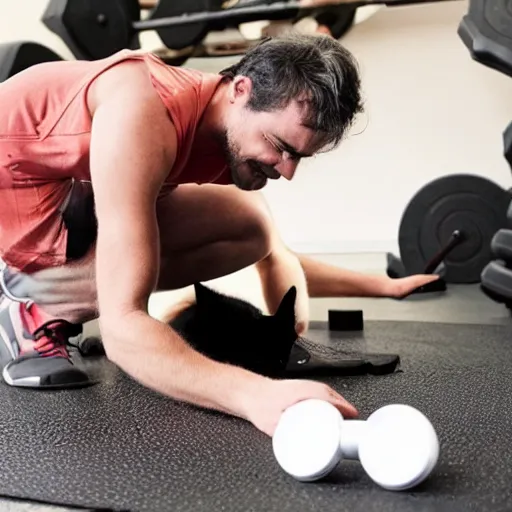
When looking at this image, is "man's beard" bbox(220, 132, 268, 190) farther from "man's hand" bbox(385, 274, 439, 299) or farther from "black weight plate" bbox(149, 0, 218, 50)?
"black weight plate" bbox(149, 0, 218, 50)

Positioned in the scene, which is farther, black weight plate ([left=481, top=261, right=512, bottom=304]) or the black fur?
black weight plate ([left=481, top=261, right=512, bottom=304])

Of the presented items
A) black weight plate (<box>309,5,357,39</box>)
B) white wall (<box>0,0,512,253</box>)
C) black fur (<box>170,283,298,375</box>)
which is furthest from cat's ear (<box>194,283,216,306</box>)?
white wall (<box>0,0,512,253</box>)

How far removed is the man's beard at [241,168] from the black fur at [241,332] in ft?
0.66

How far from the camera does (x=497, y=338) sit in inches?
66.9

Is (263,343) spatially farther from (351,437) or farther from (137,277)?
(351,437)

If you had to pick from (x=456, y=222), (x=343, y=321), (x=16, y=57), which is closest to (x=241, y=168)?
(x=343, y=321)

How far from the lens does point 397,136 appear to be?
122 inches

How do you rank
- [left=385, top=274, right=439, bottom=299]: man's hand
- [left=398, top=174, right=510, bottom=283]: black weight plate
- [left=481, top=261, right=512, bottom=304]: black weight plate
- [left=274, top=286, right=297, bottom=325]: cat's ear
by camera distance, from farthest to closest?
[left=398, top=174, right=510, bottom=283]: black weight plate
[left=481, top=261, right=512, bottom=304]: black weight plate
[left=385, top=274, right=439, bottom=299]: man's hand
[left=274, top=286, right=297, bottom=325]: cat's ear

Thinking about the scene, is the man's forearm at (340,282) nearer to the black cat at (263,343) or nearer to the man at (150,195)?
the man at (150,195)

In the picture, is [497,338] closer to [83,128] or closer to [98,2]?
[83,128]

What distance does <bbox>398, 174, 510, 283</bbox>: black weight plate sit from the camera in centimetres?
265

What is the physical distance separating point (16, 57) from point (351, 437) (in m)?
1.53

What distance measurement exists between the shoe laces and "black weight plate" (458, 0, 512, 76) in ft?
4.48

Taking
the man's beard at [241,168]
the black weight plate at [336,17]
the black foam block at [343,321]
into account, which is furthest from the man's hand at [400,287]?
the black weight plate at [336,17]
